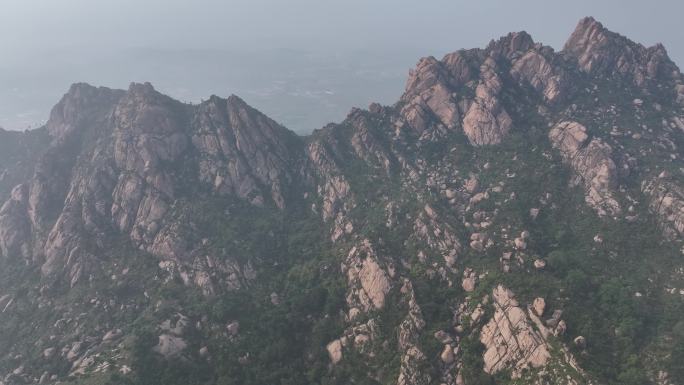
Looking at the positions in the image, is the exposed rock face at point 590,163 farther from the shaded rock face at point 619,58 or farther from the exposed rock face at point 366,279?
the exposed rock face at point 366,279

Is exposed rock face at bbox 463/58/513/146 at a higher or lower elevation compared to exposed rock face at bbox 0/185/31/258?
higher

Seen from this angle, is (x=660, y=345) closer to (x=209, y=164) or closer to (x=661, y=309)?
(x=661, y=309)

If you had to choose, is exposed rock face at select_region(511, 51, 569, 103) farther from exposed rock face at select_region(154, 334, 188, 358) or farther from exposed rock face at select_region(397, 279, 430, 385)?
exposed rock face at select_region(154, 334, 188, 358)

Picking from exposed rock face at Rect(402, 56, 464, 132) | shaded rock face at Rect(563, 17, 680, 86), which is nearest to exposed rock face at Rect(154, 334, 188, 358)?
exposed rock face at Rect(402, 56, 464, 132)

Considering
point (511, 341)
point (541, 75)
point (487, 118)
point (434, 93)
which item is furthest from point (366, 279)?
point (541, 75)

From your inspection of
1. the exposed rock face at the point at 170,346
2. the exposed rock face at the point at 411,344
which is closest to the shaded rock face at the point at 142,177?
the exposed rock face at the point at 170,346

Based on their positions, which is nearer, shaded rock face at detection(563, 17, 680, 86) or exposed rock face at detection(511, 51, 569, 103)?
Result: exposed rock face at detection(511, 51, 569, 103)

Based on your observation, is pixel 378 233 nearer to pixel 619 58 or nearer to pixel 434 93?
pixel 434 93
